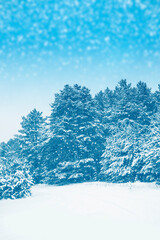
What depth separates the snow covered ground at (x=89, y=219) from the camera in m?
6.66

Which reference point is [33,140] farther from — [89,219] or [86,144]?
[89,219]

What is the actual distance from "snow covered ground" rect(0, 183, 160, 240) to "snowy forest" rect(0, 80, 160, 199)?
171 inches

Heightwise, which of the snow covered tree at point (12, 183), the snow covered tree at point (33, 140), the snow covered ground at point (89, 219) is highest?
the snow covered tree at point (33, 140)

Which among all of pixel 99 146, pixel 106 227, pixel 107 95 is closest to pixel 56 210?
pixel 106 227

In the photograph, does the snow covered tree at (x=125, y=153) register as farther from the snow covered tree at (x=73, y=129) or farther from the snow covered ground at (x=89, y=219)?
the snow covered ground at (x=89, y=219)

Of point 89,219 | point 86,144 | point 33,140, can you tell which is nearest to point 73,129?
point 86,144

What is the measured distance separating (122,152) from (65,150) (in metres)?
7.35

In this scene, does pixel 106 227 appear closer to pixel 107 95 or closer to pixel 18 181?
pixel 18 181

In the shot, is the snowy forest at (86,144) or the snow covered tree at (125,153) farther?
the snow covered tree at (125,153)

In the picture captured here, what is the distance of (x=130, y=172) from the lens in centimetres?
1775

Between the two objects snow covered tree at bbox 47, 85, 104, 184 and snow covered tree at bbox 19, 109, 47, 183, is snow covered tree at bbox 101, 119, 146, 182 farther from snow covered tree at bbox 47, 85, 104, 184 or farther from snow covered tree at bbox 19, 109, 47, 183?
snow covered tree at bbox 19, 109, 47, 183

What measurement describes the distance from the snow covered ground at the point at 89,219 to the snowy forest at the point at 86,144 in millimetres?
4331

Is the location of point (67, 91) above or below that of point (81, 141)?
above

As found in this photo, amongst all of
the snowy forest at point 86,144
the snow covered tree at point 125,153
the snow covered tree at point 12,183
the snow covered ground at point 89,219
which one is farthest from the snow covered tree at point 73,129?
the snow covered ground at point 89,219
